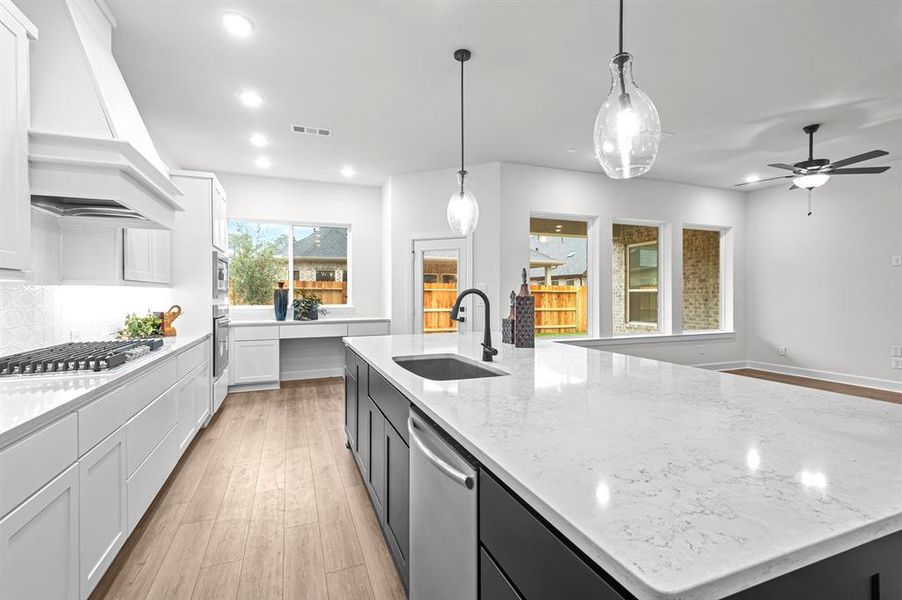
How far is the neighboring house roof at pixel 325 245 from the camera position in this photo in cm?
609

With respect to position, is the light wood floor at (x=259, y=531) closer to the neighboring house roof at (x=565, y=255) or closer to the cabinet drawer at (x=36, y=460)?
the cabinet drawer at (x=36, y=460)

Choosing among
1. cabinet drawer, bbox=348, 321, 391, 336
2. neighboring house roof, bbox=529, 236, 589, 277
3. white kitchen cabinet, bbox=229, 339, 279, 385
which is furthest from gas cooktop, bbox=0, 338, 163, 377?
neighboring house roof, bbox=529, 236, 589, 277

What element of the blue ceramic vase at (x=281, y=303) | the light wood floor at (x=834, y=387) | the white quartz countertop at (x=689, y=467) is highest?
the blue ceramic vase at (x=281, y=303)

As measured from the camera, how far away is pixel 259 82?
3271 mm

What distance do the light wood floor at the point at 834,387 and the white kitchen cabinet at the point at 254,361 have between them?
540 centimetres

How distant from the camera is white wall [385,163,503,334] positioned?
17.3 feet

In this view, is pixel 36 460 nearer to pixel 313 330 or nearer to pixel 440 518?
pixel 440 518

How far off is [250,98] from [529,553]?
3.92 meters

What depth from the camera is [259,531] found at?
2.13 meters

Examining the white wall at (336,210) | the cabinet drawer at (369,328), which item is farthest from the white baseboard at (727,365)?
the white wall at (336,210)

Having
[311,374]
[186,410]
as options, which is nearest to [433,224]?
[311,374]

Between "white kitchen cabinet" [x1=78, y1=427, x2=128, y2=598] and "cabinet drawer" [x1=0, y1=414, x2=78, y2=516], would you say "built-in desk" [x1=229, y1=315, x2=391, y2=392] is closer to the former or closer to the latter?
"white kitchen cabinet" [x1=78, y1=427, x2=128, y2=598]

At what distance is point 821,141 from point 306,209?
20.6 feet

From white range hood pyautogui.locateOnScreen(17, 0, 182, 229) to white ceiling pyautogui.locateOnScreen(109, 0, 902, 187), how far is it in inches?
25.6
